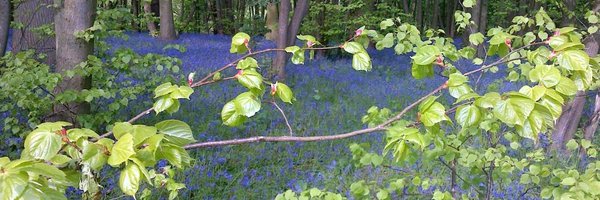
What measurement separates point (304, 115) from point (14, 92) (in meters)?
3.61

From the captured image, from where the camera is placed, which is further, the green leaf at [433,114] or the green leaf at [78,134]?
the green leaf at [433,114]

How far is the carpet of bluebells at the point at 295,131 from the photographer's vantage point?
13.4 feet

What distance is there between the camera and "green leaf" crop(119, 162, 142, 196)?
2.87ft

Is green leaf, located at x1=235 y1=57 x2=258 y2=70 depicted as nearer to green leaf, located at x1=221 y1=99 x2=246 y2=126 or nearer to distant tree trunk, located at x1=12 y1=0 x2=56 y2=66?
green leaf, located at x1=221 y1=99 x2=246 y2=126

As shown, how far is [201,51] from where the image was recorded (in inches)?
444

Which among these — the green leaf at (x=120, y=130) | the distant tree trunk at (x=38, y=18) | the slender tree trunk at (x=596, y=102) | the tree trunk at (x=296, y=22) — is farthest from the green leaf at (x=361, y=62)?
the tree trunk at (x=296, y=22)

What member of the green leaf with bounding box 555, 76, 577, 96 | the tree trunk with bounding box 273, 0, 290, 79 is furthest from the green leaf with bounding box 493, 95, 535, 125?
the tree trunk with bounding box 273, 0, 290, 79

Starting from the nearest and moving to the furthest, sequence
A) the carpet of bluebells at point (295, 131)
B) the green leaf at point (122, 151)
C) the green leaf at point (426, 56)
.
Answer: the green leaf at point (122, 151) < the green leaf at point (426, 56) < the carpet of bluebells at point (295, 131)

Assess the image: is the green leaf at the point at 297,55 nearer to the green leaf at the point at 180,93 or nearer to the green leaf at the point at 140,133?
the green leaf at the point at 180,93

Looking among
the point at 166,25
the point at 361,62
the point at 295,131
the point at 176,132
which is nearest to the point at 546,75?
the point at 361,62

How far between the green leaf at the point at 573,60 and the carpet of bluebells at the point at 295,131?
175cm

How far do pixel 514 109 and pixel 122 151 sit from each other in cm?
78

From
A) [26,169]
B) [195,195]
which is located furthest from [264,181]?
[26,169]

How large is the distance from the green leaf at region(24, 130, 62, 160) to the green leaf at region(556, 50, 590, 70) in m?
1.12
